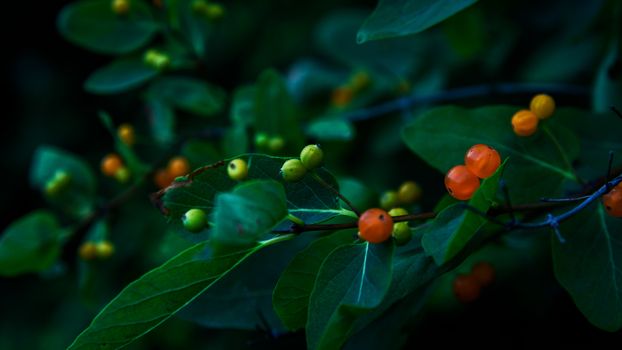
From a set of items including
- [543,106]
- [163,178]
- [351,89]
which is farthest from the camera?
[351,89]

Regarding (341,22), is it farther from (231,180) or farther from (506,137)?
(231,180)

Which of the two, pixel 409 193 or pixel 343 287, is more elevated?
pixel 343 287

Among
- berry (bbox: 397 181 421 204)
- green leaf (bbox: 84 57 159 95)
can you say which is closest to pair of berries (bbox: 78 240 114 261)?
green leaf (bbox: 84 57 159 95)

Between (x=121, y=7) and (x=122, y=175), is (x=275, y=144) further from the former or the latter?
(x=121, y=7)

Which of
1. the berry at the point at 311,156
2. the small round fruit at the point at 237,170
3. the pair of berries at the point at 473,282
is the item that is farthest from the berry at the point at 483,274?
the small round fruit at the point at 237,170

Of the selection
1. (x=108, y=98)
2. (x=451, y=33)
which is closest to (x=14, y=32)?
(x=108, y=98)

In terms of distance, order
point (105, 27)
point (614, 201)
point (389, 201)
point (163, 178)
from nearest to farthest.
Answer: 1. point (614, 201)
2. point (389, 201)
3. point (163, 178)
4. point (105, 27)

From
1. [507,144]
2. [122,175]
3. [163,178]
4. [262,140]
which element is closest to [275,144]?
[262,140]
